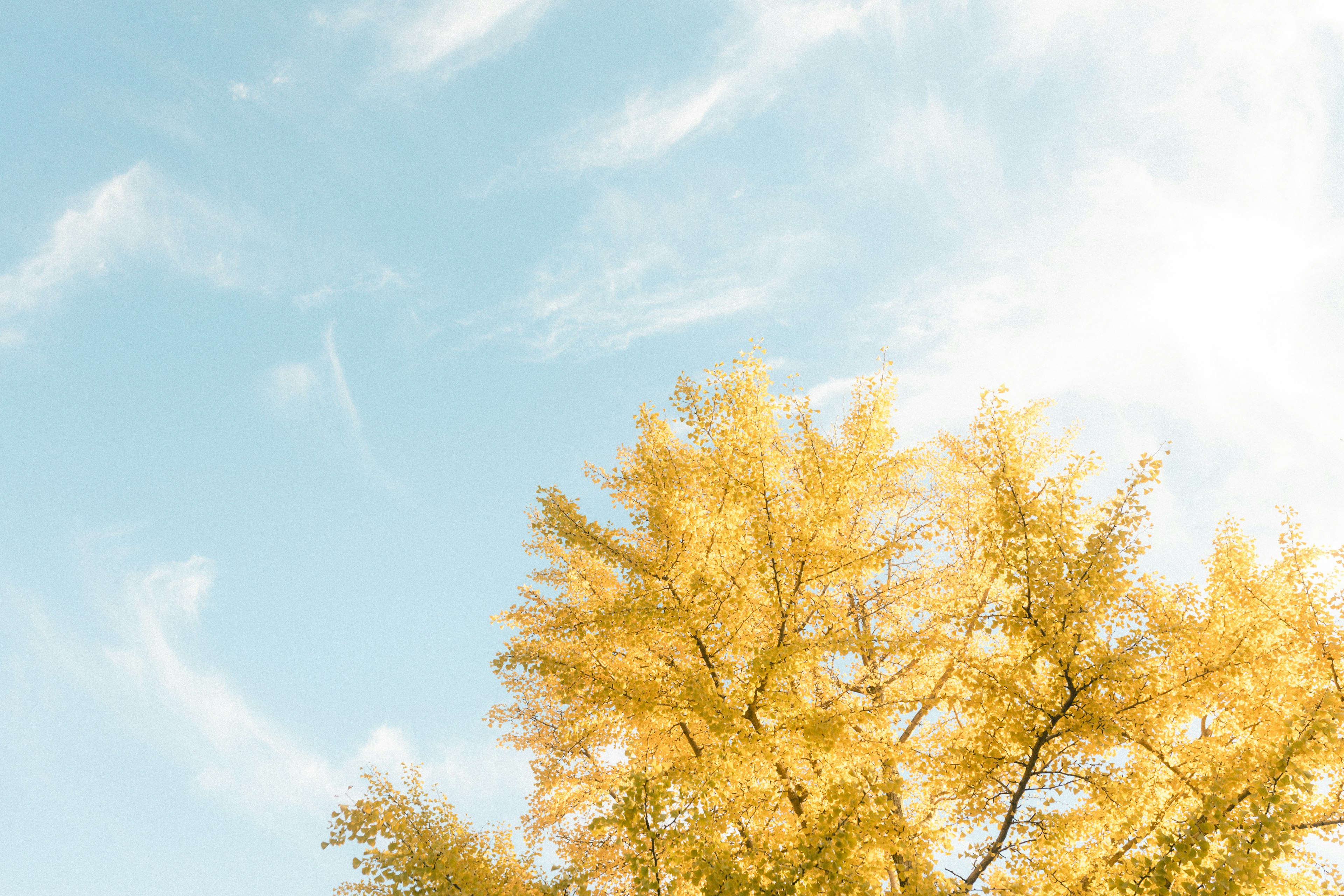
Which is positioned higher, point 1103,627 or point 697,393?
point 697,393

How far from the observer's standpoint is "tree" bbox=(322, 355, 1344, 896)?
15.2ft

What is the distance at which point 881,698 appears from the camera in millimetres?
7324

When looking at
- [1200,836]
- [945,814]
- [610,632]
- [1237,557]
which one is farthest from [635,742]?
[1237,557]

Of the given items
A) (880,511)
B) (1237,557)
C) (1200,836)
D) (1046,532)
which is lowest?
(1200,836)

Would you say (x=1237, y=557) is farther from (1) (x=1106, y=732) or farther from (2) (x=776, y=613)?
(2) (x=776, y=613)

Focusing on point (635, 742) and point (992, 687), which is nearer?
point (992, 687)

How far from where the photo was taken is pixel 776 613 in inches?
245

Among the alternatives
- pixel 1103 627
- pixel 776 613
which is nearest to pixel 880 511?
pixel 776 613

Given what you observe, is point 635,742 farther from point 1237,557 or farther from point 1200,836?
point 1237,557

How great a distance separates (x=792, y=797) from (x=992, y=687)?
2.10m

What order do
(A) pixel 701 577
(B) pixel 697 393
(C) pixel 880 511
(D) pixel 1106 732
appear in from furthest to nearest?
(C) pixel 880 511
(B) pixel 697 393
(A) pixel 701 577
(D) pixel 1106 732

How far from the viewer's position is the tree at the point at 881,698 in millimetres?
4637

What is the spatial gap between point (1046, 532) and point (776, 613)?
7.39ft

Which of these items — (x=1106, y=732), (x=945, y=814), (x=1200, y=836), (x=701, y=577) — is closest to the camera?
(x=1200, y=836)
